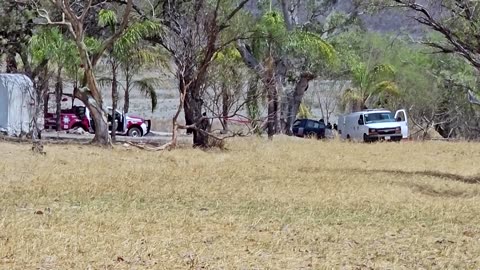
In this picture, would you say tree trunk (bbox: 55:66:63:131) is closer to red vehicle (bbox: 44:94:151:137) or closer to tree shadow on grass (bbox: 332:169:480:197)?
red vehicle (bbox: 44:94:151:137)

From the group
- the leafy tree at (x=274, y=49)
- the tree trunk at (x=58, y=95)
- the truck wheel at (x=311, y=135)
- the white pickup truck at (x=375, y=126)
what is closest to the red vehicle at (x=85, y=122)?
the tree trunk at (x=58, y=95)

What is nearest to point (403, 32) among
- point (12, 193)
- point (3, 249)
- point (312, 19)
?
point (12, 193)

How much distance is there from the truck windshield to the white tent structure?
50.3 ft

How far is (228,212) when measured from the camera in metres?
11.0

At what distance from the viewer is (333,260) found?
26.0 ft

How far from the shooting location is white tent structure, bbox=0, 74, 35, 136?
23719 mm

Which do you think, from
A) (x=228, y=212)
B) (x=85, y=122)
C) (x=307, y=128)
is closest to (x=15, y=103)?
(x=85, y=122)

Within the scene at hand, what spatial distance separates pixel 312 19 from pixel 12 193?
24449 millimetres

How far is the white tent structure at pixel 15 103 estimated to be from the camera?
23719 millimetres

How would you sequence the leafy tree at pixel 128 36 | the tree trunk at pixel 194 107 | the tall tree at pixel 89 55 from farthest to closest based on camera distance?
the tree trunk at pixel 194 107
the leafy tree at pixel 128 36
the tall tree at pixel 89 55

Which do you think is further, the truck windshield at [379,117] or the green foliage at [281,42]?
the truck windshield at [379,117]

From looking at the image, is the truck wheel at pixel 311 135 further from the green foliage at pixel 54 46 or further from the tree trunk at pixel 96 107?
the tree trunk at pixel 96 107

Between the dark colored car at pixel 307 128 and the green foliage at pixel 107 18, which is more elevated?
the green foliage at pixel 107 18

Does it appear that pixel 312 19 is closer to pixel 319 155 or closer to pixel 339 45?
pixel 339 45
